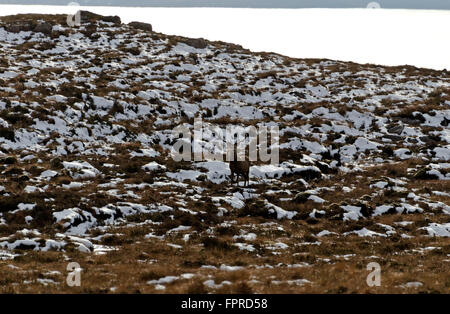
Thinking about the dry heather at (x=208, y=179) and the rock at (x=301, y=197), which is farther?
the rock at (x=301, y=197)

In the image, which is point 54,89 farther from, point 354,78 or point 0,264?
point 354,78

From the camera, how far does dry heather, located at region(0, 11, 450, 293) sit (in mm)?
12352

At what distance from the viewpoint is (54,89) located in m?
38.5

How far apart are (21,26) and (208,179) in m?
52.7

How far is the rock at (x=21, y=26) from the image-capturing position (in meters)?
60.4

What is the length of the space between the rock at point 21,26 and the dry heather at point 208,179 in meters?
2.33

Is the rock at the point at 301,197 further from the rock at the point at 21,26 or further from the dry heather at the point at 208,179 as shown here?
the rock at the point at 21,26

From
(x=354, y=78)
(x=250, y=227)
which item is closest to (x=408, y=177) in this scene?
(x=250, y=227)

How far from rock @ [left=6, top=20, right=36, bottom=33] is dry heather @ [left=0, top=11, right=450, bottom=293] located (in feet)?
7.65

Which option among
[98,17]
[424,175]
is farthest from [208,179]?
[98,17]

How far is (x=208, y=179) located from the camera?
25672 millimetres

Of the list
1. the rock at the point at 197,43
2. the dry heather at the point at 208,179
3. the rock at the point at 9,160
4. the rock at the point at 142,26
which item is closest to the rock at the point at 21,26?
the dry heather at the point at 208,179

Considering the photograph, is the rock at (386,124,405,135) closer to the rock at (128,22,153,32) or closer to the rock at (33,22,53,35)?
the rock at (128,22,153,32)

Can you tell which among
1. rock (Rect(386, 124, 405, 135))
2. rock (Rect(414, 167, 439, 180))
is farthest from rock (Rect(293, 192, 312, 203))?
rock (Rect(386, 124, 405, 135))
